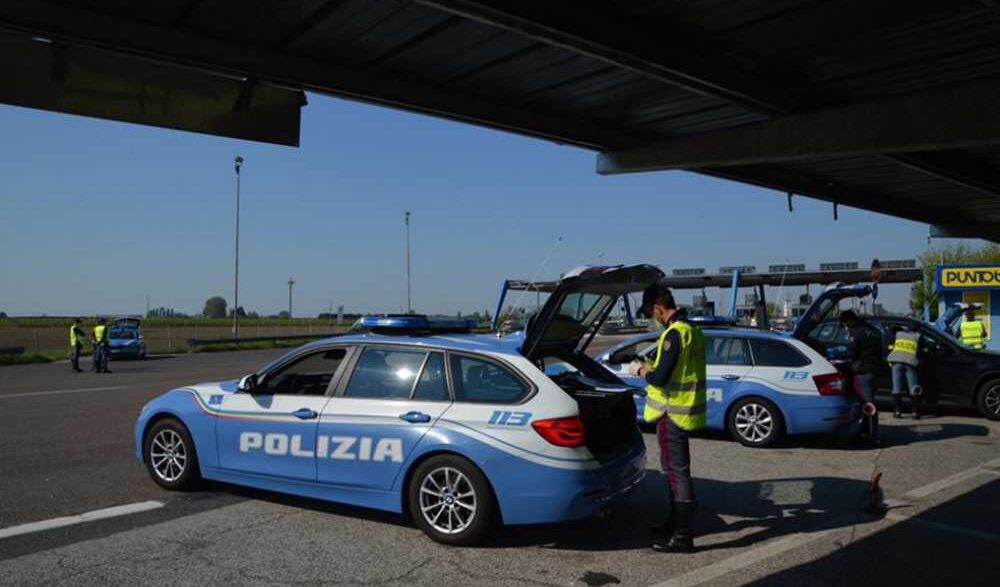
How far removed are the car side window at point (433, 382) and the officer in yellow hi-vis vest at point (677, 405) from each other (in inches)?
58.2

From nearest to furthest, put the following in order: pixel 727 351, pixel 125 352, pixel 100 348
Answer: pixel 727 351, pixel 100 348, pixel 125 352

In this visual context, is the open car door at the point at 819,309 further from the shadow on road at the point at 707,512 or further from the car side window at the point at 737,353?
the shadow on road at the point at 707,512

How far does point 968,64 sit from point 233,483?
10937mm

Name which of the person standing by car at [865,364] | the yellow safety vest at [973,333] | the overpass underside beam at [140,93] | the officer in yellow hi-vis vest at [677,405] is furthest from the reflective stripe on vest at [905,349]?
the overpass underside beam at [140,93]

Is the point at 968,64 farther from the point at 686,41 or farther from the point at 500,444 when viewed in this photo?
the point at 500,444

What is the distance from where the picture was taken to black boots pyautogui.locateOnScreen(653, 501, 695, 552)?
535 cm

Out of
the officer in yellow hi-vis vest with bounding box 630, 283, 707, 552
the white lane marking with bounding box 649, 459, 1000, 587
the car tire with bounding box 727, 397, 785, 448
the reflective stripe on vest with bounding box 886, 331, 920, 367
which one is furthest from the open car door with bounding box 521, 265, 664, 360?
the reflective stripe on vest with bounding box 886, 331, 920, 367

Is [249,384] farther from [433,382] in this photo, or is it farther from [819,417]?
[819,417]

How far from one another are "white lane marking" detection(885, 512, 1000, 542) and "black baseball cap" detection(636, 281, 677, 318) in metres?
2.57

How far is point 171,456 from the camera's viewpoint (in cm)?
679

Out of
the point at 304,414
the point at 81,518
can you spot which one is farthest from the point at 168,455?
the point at 304,414

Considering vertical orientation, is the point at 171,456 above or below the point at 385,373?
below

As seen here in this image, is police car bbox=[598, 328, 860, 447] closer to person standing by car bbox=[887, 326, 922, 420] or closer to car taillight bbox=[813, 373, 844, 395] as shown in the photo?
car taillight bbox=[813, 373, 844, 395]

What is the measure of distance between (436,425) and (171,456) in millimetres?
2770
